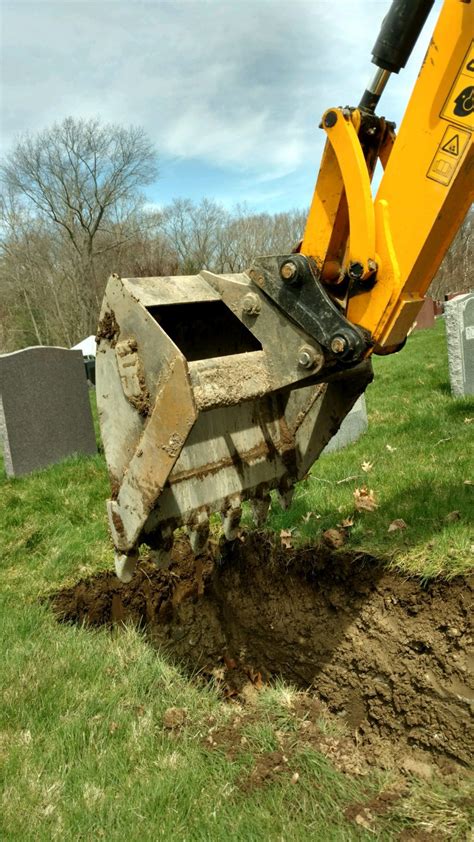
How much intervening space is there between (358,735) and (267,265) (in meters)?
2.47

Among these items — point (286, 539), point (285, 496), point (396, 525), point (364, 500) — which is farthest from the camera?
point (364, 500)

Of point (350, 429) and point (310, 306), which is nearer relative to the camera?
point (310, 306)

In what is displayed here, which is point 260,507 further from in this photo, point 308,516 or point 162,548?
point 308,516

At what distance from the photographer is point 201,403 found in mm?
2275

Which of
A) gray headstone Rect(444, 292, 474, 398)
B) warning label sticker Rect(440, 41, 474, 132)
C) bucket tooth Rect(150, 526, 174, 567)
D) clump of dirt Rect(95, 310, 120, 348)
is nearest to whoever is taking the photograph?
warning label sticker Rect(440, 41, 474, 132)

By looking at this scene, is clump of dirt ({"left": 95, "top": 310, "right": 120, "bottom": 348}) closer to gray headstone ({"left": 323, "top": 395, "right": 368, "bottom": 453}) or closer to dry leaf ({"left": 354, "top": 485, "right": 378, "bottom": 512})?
dry leaf ({"left": 354, "top": 485, "right": 378, "bottom": 512})

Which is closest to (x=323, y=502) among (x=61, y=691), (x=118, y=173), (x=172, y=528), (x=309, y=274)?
(x=172, y=528)

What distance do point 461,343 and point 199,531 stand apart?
5.85m

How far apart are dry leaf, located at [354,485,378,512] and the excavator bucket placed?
1.03m

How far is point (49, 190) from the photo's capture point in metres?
40.8

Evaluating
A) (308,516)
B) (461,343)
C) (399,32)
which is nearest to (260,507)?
(308,516)

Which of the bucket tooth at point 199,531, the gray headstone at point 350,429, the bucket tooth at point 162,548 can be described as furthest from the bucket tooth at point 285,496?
the gray headstone at point 350,429

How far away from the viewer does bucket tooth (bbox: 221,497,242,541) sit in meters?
3.21

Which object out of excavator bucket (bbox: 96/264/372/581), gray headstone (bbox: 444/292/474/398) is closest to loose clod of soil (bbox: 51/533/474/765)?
excavator bucket (bbox: 96/264/372/581)
